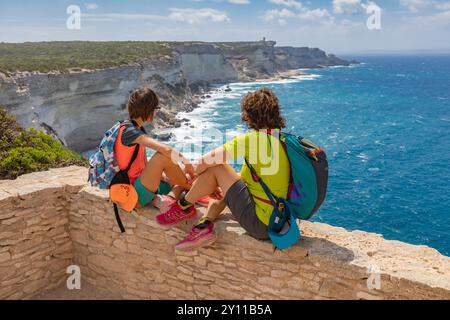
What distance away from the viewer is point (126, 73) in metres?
39.4

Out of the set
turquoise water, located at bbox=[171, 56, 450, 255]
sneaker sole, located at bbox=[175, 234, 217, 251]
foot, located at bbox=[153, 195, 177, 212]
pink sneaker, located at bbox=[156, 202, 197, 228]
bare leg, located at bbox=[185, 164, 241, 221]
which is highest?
bare leg, located at bbox=[185, 164, 241, 221]

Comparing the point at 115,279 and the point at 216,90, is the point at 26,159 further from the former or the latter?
the point at 216,90

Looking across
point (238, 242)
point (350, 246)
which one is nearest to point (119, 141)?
point (238, 242)

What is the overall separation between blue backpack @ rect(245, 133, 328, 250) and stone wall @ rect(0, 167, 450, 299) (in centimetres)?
25

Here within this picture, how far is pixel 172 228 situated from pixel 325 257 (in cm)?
180

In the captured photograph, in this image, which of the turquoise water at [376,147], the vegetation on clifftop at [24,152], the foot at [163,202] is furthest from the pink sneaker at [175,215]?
the turquoise water at [376,147]

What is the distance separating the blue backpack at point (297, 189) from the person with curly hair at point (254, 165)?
6 cm

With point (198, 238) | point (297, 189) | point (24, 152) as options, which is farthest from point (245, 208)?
point (24, 152)

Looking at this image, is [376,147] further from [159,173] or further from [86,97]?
[159,173]

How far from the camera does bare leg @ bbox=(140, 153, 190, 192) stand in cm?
449

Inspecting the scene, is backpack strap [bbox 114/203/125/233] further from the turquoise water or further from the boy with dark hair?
the turquoise water

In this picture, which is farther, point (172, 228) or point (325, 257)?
point (172, 228)

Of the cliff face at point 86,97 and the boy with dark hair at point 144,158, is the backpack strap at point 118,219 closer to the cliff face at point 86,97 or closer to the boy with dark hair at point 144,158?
the boy with dark hair at point 144,158

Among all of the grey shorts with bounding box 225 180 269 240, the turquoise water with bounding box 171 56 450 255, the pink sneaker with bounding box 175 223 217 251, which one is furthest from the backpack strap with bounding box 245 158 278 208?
the turquoise water with bounding box 171 56 450 255
